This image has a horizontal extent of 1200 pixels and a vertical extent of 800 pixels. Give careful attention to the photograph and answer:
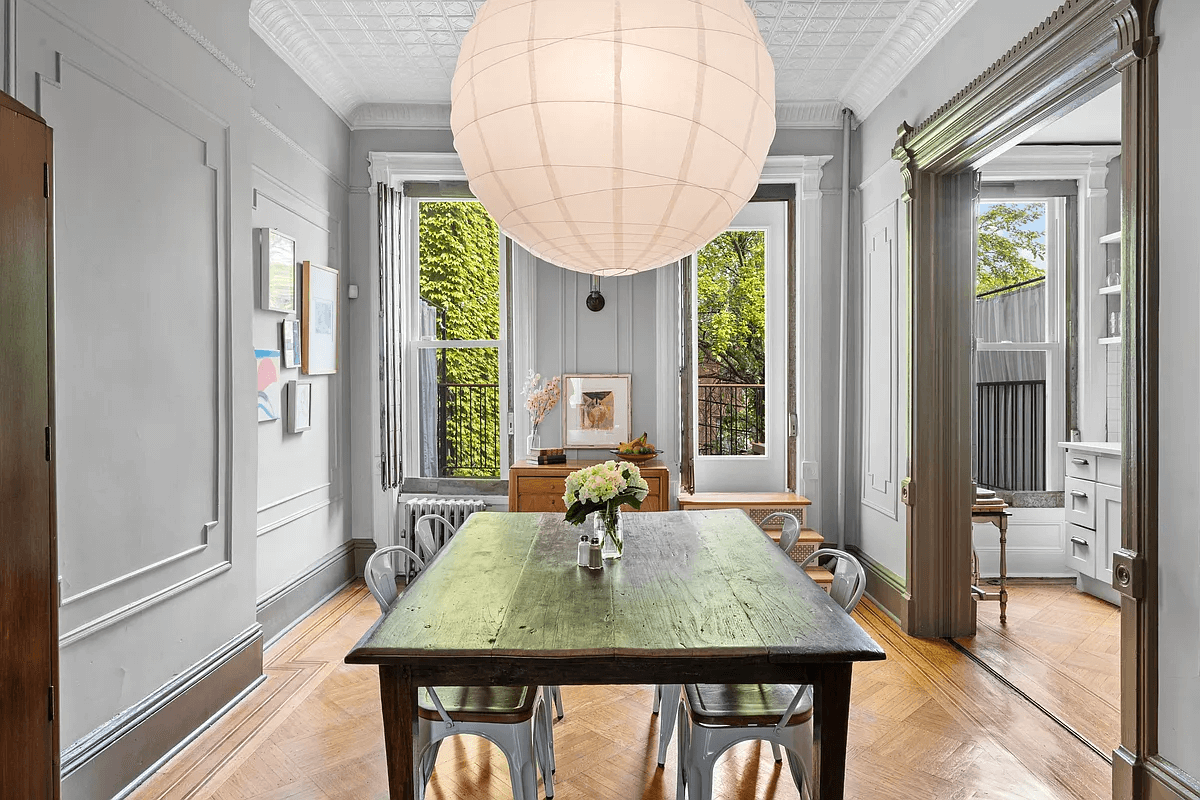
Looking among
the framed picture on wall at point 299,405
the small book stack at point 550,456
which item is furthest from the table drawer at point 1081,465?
the framed picture on wall at point 299,405

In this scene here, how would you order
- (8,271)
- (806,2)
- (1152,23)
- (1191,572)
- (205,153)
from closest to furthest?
(8,271), (1191,572), (1152,23), (205,153), (806,2)

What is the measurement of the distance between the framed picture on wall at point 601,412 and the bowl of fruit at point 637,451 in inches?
7.7

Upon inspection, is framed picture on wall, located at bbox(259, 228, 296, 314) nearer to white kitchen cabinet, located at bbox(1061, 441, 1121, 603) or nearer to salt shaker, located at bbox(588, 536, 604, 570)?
salt shaker, located at bbox(588, 536, 604, 570)

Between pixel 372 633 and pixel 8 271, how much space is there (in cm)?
127

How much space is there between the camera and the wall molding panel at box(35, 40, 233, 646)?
229 centimetres

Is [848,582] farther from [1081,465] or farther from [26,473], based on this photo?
[1081,465]

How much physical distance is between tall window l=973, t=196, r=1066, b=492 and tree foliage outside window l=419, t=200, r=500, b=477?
3.48 meters

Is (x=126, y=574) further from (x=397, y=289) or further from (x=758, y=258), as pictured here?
(x=758, y=258)

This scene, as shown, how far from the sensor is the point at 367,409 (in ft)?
17.1

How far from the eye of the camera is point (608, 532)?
280 cm

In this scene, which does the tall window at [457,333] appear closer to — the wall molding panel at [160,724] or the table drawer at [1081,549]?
the wall molding panel at [160,724]

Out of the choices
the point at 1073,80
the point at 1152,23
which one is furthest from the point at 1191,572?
the point at 1073,80

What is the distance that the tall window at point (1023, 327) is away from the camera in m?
5.25

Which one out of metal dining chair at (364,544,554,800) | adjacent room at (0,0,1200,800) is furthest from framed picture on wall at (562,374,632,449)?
metal dining chair at (364,544,554,800)
